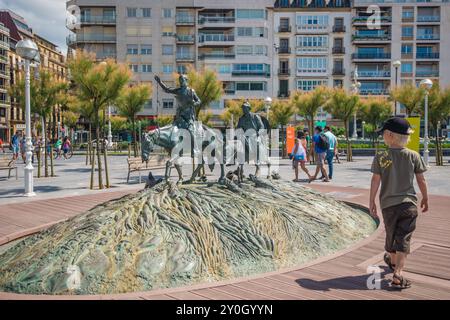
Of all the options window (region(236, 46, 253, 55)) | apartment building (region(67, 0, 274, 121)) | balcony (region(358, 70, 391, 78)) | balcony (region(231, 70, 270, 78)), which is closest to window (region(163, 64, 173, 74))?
apartment building (region(67, 0, 274, 121))

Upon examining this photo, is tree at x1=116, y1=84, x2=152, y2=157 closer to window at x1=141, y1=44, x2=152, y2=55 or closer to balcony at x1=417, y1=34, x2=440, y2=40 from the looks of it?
window at x1=141, y1=44, x2=152, y2=55

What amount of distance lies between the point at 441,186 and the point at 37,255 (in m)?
12.8

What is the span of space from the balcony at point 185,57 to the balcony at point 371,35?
2245 centimetres

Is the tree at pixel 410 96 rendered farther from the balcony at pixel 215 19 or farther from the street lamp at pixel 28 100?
the balcony at pixel 215 19

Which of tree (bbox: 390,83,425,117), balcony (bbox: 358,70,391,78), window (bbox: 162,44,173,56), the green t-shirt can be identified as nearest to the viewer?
the green t-shirt

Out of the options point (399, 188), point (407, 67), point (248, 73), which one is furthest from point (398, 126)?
point (407, 67)

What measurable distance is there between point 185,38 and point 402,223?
51.6m

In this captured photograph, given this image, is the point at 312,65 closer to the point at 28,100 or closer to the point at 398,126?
the point at 28,100

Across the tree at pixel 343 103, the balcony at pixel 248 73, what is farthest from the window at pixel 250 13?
the tree at pixel 343 103

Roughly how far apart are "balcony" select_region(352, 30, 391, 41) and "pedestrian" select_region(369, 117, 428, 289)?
54264 mm

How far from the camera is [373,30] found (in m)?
54.1

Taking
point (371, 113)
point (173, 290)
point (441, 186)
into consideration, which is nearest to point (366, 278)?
point (173, 290)

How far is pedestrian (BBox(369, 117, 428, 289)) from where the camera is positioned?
4.15 metres

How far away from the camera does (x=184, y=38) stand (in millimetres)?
52250
